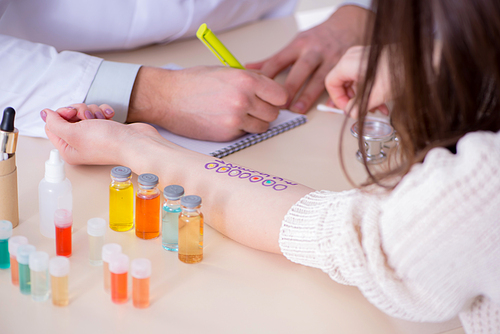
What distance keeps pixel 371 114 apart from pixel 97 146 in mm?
601

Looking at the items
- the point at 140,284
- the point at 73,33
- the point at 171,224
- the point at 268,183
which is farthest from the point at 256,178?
the point at 73,33

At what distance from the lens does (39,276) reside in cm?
56

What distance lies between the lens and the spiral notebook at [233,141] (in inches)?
36.9

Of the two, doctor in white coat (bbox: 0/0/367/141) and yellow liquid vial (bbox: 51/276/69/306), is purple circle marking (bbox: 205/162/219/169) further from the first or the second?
yellow liquid vial (bbox: 51/276/69/306)

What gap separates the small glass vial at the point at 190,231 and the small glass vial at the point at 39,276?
0.54ft

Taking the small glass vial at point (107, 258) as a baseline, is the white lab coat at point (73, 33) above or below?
above

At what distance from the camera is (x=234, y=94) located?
975 millimetres

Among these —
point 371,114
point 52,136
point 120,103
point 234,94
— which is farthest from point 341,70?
point 52,136

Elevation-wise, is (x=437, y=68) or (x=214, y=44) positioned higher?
(x=437, y=68)

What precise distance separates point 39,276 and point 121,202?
17cm

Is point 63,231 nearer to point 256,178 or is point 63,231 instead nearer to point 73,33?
point 256,178

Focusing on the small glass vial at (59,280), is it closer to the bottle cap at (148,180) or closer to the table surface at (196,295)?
the table surface at (196,295)

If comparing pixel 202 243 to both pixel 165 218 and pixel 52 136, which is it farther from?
pixel 52 136

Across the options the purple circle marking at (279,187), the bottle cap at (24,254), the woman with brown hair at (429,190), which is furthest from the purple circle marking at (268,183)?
the bottle cap at (24,254)
